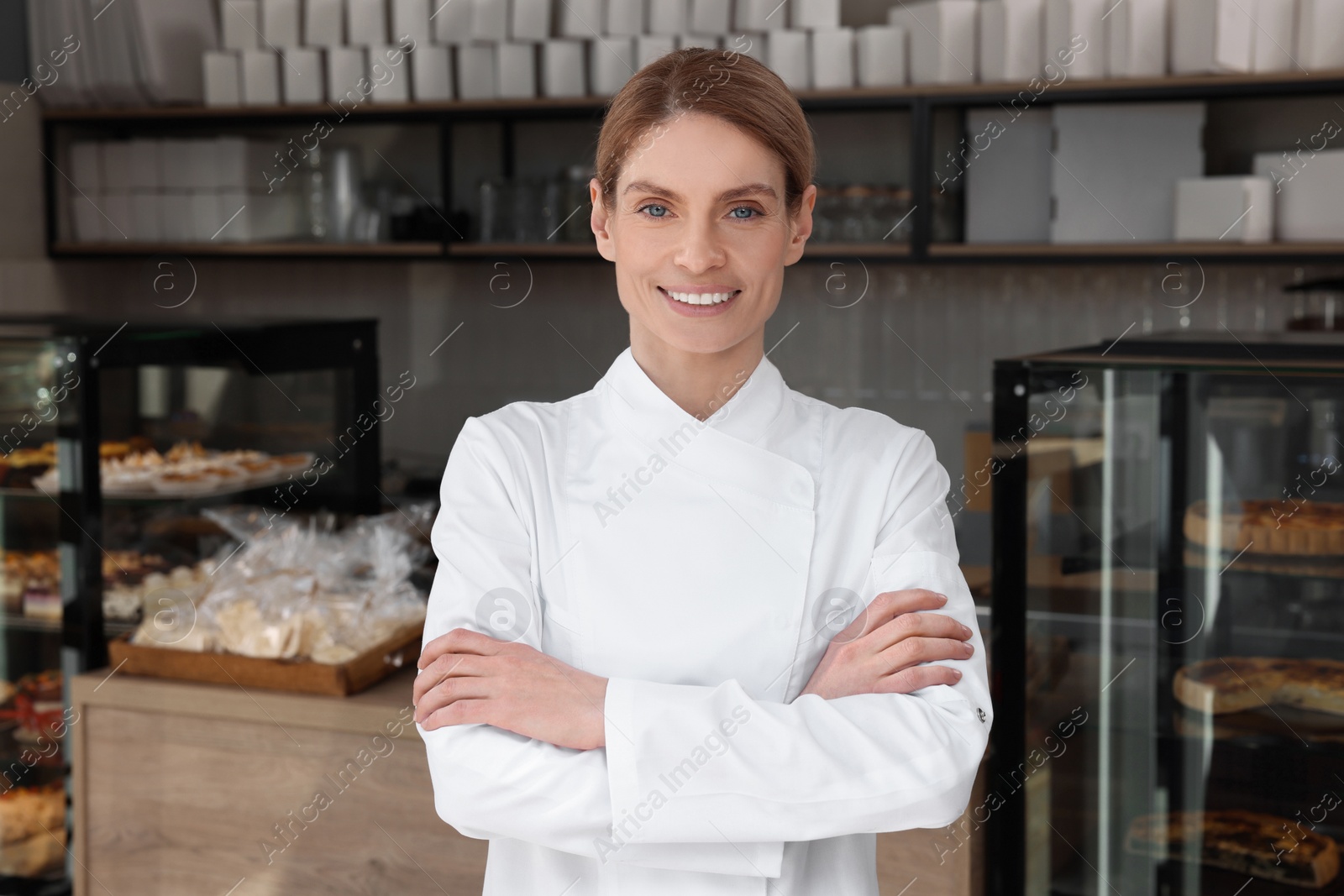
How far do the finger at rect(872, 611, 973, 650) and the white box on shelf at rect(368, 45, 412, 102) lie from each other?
2.60m

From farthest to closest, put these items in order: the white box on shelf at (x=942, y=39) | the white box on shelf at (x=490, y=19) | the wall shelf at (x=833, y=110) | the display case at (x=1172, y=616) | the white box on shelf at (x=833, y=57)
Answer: the white box on shelf at (x=490, y=19) < the white box on shelf at (x=833, y=57) < the white box on shelf at (x=942, y=39) < the wall shelf at (x=833, y=110) < the display case at (x=1172, y=616)

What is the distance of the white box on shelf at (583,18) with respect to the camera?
9.83 feet

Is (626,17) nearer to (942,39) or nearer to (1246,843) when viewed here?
(942,39)

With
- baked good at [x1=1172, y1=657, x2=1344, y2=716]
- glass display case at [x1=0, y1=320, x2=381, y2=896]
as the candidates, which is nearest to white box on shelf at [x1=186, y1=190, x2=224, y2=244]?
glass display case at [x1=0, y1=320, x2=381, y2=896]

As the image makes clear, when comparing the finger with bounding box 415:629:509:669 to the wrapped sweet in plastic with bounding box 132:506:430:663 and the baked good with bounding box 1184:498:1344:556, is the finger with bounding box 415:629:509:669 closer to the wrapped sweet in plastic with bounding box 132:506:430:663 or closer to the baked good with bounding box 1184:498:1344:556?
the wrapped sweet in plastic with bounding box 132:506:430:663

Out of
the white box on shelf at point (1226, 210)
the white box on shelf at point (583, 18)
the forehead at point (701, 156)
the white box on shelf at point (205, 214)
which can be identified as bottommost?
the forehead at point (701, 156)

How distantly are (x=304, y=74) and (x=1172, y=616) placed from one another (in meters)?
2.62

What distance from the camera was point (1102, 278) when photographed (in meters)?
2.95

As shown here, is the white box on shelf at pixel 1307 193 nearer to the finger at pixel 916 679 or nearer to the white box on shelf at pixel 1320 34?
the white box on shelf at pixel 1320 34

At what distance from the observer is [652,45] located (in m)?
2.94

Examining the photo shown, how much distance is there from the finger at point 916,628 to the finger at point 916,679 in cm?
3

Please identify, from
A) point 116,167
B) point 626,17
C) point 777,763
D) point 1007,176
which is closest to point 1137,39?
point 1007,176

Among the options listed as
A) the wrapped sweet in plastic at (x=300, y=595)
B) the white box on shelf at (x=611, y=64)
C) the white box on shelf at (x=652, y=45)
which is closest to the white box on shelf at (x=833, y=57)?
the white box on shelf at (x=652, y=45)

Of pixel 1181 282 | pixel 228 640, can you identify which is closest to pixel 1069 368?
pixel 228 640
